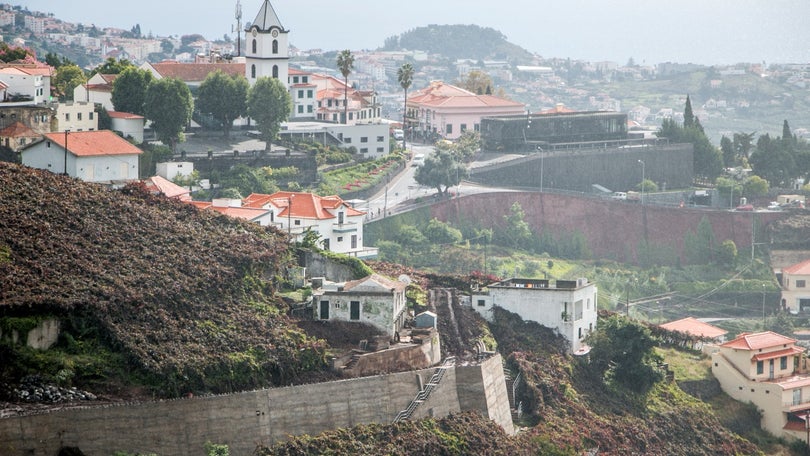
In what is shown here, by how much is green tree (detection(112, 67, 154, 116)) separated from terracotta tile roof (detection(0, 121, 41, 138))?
1149 centimetres

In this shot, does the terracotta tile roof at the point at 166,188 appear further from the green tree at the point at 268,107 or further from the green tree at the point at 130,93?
the green tree at the point at 268,107

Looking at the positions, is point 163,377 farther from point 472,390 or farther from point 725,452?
point 725,452

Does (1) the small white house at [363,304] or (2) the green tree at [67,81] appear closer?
(1) the small white house at [363,304]

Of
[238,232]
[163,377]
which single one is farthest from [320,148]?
[163,377]

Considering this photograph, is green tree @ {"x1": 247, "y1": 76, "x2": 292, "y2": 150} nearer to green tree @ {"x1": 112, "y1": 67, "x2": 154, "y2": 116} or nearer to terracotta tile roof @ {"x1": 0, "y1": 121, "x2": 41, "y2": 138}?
green tree @ {"x1": 112, "y1": 67, "x2": 154, "y2": 116}

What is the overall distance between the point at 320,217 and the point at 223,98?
17.3 meters

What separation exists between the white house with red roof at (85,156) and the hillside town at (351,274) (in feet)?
0.28

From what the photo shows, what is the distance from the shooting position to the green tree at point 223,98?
258 ft

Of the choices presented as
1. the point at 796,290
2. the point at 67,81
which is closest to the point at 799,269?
the point at 796,290

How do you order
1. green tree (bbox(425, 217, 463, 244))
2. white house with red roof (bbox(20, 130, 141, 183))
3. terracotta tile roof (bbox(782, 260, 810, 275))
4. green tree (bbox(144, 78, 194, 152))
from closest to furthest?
1. white house with red roof (bbox(20, 130, 141, 183))
2. green tree (bbox(144, 78, 194, 152))
3. green tree (bbox(425, 217, 463, 244))
4. terracotta tile roof (bbox(782, 260, 810, 275))

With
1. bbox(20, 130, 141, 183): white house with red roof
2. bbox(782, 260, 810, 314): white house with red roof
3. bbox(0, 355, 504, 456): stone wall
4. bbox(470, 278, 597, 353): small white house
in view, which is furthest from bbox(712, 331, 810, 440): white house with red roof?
bbox(782, 260, 810, 314): white house with red roof

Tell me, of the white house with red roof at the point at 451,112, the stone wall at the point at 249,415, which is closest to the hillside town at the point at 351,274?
the stone wall at the point at 249,415

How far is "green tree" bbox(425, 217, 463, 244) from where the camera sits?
82.7 m

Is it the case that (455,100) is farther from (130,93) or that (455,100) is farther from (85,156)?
(85,156)
